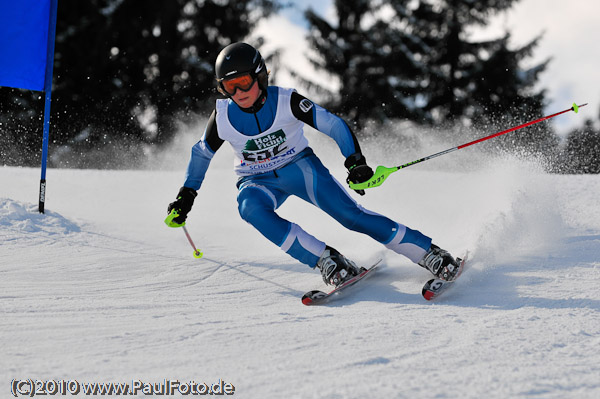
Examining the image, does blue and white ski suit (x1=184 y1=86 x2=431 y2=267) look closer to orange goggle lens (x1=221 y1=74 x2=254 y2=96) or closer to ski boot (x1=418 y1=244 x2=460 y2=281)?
ski boot (x1=418 y1=244 x2=460 y2=281)

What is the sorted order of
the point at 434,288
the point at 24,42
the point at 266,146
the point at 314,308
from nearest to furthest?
the point at 314,308
the point at 434,288
the point at 266,146
the point at 24,42

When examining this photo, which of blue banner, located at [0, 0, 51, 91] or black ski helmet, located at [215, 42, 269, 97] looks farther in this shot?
blue banner, located at [0, 0, 51, 91]

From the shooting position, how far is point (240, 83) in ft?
10.3

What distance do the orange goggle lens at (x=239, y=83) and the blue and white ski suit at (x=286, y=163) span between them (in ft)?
0.47

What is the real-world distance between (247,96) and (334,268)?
1.07 metres

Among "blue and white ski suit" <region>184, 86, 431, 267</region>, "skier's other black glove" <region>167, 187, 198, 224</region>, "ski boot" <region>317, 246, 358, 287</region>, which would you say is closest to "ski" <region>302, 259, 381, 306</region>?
"ski boot" <region>317, 246, 358, 287</region>

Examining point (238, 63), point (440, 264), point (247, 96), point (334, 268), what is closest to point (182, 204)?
point (247, 96)

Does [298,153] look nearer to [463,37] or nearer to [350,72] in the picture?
[350,72]

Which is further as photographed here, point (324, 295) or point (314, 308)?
point (324, 295)

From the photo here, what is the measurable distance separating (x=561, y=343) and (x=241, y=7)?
17595mm

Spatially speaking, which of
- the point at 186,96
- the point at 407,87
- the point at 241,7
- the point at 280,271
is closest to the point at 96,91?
the point at 186,96

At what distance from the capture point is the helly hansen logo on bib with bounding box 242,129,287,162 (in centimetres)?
327

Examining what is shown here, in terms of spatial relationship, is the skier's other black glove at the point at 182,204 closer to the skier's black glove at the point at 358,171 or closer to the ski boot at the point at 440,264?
the skier's black glove at the point at 358,171

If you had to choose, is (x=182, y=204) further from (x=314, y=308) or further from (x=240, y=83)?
(x=314, y=308)
